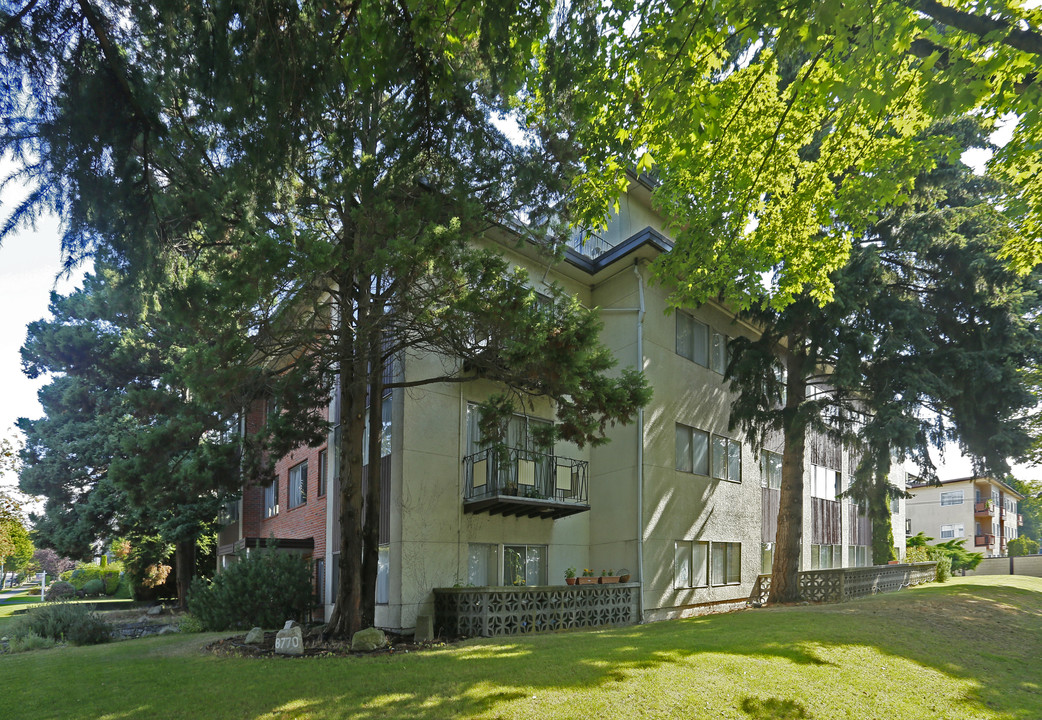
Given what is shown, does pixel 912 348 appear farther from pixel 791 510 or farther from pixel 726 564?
pixel 726 564

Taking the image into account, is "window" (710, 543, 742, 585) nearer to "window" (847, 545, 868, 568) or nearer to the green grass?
the green grass

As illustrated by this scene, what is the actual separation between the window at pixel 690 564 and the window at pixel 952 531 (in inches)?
1982

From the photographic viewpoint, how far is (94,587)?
4212 cm

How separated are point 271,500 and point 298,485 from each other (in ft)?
11.9

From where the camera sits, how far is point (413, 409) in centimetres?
1506

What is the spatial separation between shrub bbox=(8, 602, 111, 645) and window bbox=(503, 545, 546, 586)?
9919 millimetres

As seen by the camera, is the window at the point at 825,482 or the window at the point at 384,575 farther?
the window at the point at 825,482

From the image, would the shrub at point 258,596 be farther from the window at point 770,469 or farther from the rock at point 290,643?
the window at point 770,469

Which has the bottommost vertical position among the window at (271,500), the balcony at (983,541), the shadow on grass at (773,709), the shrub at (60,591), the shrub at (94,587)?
the shrub at (94,587)

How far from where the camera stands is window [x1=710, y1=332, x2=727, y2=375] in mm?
21100

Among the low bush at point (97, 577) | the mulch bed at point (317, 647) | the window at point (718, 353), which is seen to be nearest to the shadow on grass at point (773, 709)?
the mulch bed at point (317, 647)

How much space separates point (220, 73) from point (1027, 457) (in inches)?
852

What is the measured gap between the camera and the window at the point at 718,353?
69.2 feet

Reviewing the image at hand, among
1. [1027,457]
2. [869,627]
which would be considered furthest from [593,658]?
[1027,457]
